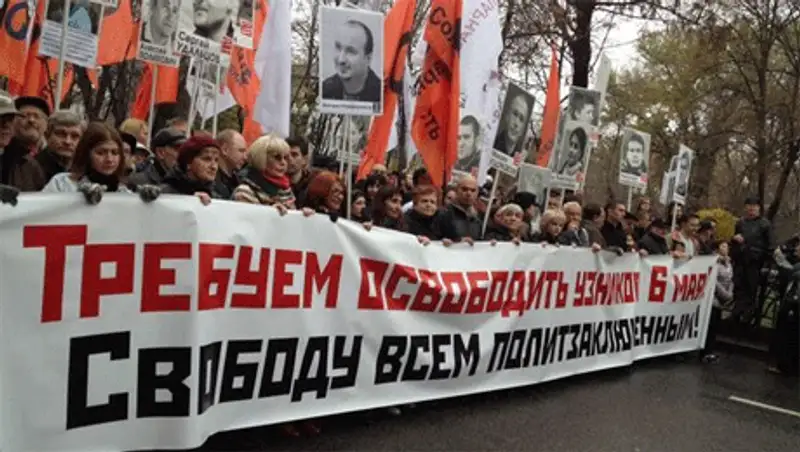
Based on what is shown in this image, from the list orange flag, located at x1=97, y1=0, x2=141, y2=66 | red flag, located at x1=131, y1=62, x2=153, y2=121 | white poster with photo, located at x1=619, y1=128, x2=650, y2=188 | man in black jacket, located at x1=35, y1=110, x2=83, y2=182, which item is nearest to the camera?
man in black jacket, located at x1=35, y1=110, x2=83, y2=182

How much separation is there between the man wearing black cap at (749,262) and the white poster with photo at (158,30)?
25.6ft

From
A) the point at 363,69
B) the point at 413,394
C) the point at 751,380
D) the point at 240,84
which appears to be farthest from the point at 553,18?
the point at 413,394

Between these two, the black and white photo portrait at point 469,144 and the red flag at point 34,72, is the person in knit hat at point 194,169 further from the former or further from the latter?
the black and white photo portrait at point 469,144

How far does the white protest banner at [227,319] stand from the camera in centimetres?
365

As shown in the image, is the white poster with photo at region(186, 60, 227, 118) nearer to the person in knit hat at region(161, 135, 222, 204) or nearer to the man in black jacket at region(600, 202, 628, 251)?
the person in knit hat at region(161, 135, 222, 204)

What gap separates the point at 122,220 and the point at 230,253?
2.08 ft

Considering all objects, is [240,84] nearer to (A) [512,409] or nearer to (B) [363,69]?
(B) [363,69]

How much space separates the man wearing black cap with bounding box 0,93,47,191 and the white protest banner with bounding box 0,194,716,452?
3.94 ft

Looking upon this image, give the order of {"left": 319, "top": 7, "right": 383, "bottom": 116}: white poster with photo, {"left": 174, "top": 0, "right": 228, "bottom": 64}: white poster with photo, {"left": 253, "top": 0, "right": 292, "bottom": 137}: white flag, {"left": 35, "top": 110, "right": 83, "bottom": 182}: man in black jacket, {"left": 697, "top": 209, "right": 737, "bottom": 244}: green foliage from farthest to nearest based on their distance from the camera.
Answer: {"left": 697, "top": 209, "right": 737, "bottom": 244}: green foliage, {"left": 253, "top": 0, "right": 292, "bottom": 137}: white flag, {"left": 174, "top": 0, "right": 228, "bottom": 64}: white poster with photo, {"left": 319, "top": 7, "right": 383, "bottom": 116}: white poster with photo, {"left": 35, "top": 110, "right": 83, "bottom": 182}: man in black jacket

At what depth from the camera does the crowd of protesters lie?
4.24m

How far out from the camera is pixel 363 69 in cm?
632

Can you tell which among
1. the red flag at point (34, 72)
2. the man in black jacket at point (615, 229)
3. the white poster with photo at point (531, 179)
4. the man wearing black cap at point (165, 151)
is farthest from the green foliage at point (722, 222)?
the man wearing black cap at point (165, 151)

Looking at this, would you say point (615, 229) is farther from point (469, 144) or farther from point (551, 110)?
point (469, 144)

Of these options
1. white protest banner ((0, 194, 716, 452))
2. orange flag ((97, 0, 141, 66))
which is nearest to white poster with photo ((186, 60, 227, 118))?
orange flag ((97, 0, 141, 66))
